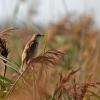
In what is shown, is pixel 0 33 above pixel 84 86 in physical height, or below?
above

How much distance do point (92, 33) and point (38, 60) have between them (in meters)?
5.52

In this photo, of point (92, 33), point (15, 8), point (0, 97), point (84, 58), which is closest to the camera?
point (0, 97)

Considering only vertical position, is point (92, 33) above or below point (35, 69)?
below

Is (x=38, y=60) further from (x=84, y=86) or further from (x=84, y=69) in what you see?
(x=84, y=69)

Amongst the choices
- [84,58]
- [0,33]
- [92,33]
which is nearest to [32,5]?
[84,58]

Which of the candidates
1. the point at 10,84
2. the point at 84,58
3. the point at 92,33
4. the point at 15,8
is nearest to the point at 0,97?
the point at 10,84

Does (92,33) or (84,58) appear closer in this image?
(84,58)

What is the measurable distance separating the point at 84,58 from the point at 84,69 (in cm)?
55

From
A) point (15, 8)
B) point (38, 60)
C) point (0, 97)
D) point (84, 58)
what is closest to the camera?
point (38, 60)

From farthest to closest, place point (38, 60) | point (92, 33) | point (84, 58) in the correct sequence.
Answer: point (92, 33)
point (84, 58)
point (38, 60)

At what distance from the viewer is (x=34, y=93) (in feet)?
4.62

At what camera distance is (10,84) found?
5.11ft

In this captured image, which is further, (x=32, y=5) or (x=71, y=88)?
(x=32, y=5)

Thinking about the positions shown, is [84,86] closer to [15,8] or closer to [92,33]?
[15,8]
